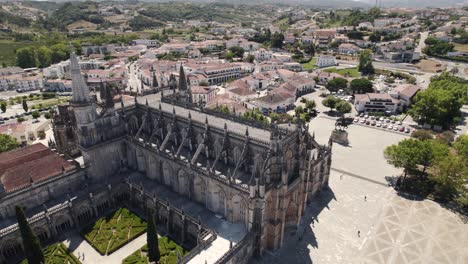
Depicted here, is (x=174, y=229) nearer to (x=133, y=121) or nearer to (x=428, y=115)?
(x=133, y=121)

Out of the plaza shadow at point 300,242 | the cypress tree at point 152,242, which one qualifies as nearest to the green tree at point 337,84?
the plaza shadow at point 300,242

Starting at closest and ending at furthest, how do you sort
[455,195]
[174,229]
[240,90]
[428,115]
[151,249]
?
[151,249]
[174,229]
[455,195]
[428,115]
[240,90]

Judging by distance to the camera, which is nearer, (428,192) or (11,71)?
(428,192)

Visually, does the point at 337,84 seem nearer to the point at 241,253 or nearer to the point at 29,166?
the point at 241,253

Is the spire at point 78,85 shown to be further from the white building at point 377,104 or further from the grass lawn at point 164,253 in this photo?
the white building at point 377,104

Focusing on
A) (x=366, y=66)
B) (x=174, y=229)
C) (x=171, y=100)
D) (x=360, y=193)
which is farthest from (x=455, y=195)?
(x=366, y=66)

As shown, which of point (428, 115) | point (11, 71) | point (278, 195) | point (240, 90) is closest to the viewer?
point (278, 195)
